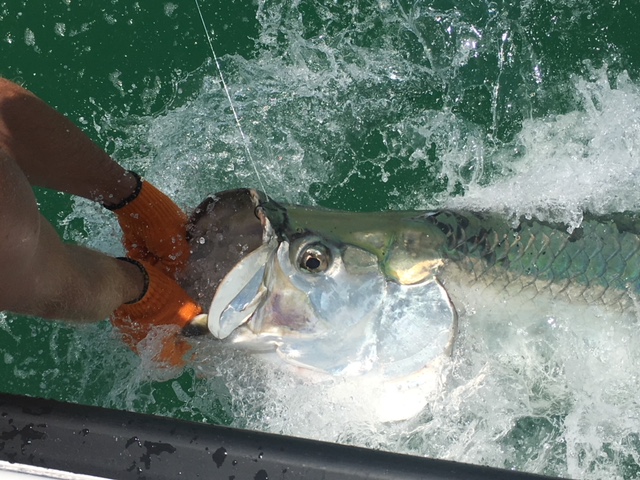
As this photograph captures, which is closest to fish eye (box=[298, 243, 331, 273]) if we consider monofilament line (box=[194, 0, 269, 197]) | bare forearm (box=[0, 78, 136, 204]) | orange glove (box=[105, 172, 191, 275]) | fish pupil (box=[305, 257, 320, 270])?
fish pupil (box=[305, 257, 320, 270])

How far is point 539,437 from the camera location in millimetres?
2141

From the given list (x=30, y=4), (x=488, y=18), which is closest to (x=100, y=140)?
(x=30, y=4)

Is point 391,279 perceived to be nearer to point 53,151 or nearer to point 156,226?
point 156,226

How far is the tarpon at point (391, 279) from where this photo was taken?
1713mm

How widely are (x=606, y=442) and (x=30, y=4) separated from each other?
2818mm

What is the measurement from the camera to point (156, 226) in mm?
2025

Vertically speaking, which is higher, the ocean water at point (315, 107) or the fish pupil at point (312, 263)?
the fish pupil at point (312, 263)

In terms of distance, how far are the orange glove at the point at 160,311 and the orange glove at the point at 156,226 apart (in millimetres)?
81

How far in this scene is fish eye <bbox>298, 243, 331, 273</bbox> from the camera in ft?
5.63

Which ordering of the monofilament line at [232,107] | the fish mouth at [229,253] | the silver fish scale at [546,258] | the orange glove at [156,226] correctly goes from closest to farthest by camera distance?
the fish mouth at [229,253] → the silver fish scale at [546,258] → the orange glove at [156,226] → the monofilament line at [232,107]

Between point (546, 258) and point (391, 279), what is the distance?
438 millimetres

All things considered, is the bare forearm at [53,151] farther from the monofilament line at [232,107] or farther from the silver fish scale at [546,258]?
the silver fish scale at [546,258]

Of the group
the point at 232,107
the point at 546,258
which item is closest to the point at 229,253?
the point at 546,258

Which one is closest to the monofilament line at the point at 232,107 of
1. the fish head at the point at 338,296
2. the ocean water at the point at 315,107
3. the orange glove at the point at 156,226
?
the ocean water at the point at 315,107
